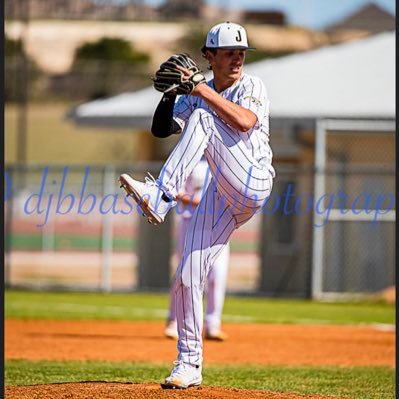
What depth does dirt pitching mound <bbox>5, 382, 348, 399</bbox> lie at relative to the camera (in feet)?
18.9

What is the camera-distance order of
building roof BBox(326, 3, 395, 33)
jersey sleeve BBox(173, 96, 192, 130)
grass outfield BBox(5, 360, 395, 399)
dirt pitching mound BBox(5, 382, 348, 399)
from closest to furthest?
1. dirt pitching mound BBox(5, 382, 348, 399)
2. jersey sleeve BBox(173, 96, 192, 130)
3. grass outfield BBox(5, 360, 395, 399)
4. building roof BBox(326, 3, 395, 33)

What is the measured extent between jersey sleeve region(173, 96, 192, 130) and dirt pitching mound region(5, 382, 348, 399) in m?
1.50

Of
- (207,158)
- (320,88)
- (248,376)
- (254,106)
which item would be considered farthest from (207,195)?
(320,88)

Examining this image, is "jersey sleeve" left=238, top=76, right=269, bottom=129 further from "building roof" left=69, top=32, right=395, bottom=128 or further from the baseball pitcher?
"building roof" left=69, top=32, right=395, bottom=128

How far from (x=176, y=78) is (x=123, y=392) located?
171 centimetres

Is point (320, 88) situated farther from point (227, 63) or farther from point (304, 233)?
point (227, 63)

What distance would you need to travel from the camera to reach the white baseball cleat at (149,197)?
19.0ft

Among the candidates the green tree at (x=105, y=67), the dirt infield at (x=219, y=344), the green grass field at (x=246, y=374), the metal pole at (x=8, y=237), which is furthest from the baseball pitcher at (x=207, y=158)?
the green tree at (x=105, y=67)

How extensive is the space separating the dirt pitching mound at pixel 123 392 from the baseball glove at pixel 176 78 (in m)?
1.61

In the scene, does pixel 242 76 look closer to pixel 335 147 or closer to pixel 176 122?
pixel 176 122

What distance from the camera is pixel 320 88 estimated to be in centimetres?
1858

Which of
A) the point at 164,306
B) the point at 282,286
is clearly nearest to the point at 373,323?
the point at 164,306

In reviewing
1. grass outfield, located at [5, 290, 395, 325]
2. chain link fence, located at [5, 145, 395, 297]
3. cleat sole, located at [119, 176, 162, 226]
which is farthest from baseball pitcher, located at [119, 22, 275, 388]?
chain link fence, located at [5, 145, 395, 297]

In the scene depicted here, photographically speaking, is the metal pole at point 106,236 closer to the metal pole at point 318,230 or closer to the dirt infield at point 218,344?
the metal pole at point 318,230
